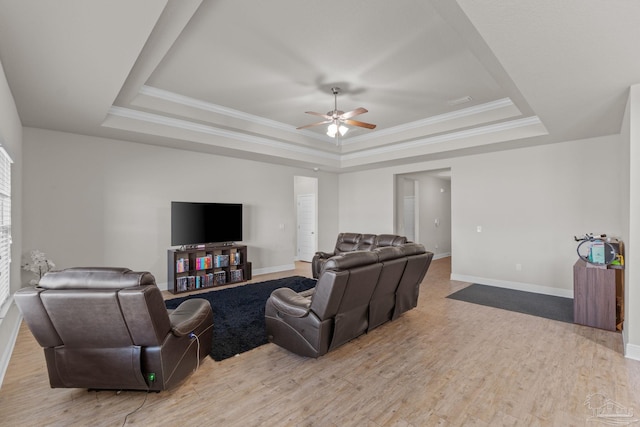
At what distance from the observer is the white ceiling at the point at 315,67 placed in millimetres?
2080

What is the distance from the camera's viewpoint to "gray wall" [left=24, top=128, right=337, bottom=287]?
4547mm

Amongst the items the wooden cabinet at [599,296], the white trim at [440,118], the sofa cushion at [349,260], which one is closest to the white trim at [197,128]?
the white trim at [440,118]

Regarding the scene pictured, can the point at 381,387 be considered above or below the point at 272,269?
below

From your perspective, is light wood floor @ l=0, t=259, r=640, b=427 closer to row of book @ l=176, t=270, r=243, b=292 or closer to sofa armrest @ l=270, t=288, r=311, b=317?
sofa armrest @ l=270, t=288, r=311, b=317

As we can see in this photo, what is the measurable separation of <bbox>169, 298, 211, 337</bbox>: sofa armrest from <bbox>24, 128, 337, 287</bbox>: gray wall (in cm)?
308

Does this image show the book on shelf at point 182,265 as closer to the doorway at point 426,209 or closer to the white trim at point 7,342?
the white trim at point 7,342

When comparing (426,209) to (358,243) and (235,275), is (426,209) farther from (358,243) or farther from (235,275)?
(235,275)

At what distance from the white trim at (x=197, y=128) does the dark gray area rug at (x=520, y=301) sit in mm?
4169

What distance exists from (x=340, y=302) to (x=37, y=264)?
4.31 meters

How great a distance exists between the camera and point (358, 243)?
20.2 feet

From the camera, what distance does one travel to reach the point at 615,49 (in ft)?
A: 7.56

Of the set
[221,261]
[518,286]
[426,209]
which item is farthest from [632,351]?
[426,209]

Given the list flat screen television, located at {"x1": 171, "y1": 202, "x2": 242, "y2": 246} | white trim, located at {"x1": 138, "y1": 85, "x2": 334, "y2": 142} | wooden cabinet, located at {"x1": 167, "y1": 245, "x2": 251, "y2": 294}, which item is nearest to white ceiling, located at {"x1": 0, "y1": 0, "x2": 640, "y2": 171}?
white trim, located at {"x1": 138, "y1": 85, "x2": 334, "y2": 142}

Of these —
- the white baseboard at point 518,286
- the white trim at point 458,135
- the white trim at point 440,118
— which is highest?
the white trim at point 440,118
